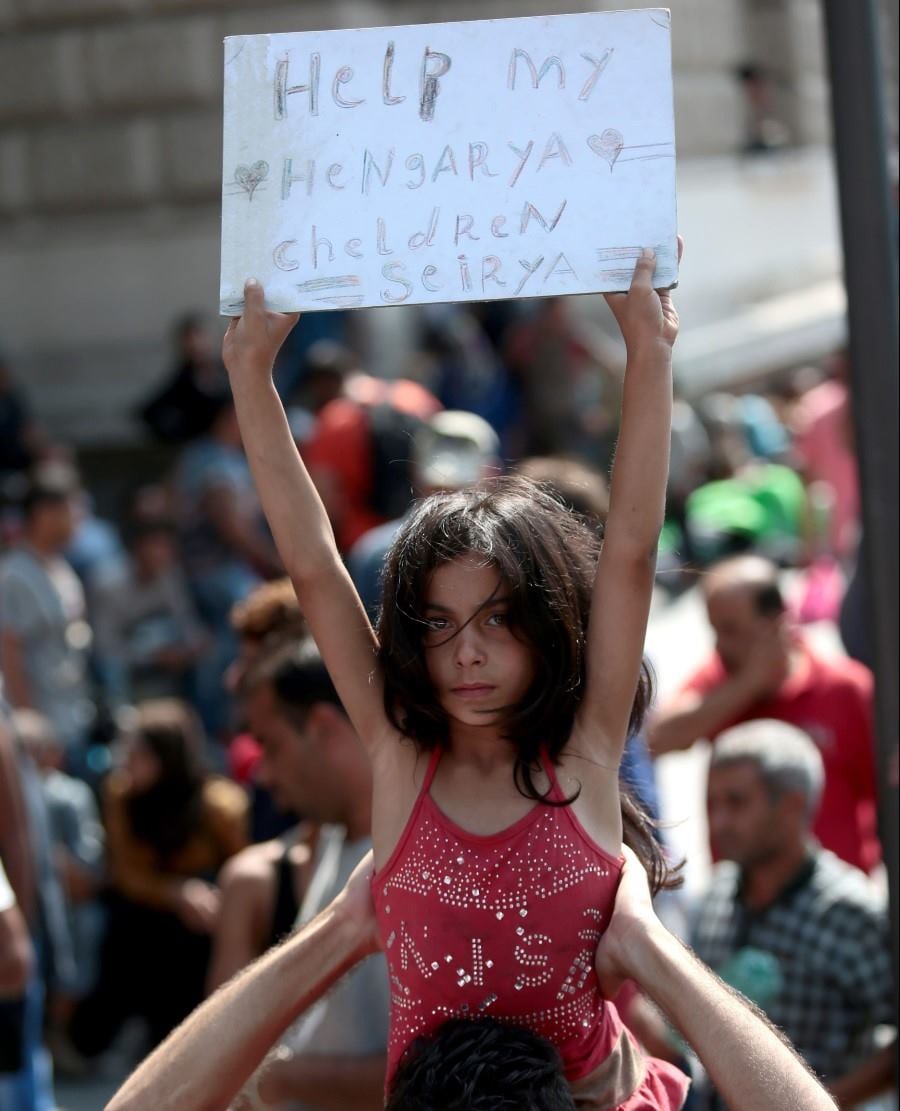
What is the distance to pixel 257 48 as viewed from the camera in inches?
99.5

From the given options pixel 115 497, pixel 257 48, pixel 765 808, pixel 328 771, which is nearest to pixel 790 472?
pixel 115 497

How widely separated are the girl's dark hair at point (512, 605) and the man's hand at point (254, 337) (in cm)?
29

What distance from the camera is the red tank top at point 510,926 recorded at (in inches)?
89.7

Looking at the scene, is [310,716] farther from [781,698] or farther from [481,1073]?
[781,698]

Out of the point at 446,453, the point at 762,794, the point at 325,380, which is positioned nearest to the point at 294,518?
the point at 762,794

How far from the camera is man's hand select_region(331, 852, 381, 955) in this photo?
241 cm

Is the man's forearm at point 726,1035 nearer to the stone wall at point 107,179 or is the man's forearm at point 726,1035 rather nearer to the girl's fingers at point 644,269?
the girl's fingers at point 644,269

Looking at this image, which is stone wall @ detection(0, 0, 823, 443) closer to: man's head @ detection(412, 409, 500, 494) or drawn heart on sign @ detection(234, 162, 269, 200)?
man's head @ detection(412, 409, 500, 494)

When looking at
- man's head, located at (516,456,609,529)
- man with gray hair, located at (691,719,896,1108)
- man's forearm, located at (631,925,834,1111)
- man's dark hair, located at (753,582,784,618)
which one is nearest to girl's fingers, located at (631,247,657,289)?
man's forearm, located at (631,925,834,1111)

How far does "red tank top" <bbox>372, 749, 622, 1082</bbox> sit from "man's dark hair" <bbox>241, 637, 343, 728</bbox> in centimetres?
119

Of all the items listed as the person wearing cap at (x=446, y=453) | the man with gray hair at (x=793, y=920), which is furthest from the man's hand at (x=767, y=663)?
the person wearing cap at (x=446, y=453)

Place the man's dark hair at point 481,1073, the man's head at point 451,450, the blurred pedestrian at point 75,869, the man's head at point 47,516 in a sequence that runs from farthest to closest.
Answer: the man's head at point 47,516, the blurred pedestrian at point 75,869, the man's head at point 451,450, the man's dark hair at point 481,1073

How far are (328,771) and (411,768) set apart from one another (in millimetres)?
1044

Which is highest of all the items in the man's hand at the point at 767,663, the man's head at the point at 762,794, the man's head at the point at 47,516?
the man's head at the point at 47,516
